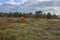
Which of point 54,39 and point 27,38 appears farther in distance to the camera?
point 54,39

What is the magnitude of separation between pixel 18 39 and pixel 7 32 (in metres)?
1.59

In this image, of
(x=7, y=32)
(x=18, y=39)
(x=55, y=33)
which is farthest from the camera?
(x=55, y=33)

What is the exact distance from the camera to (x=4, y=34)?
17312 mm

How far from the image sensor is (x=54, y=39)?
19.0 m

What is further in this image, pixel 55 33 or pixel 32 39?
pixel 55 33

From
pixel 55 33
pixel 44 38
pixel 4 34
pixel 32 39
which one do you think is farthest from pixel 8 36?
pixel 55 33

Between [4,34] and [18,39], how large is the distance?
1277 millimetres

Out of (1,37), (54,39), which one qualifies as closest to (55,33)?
(54,39)

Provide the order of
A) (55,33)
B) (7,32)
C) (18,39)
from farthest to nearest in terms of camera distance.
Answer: (55,33) → (7,32) → (18,39)

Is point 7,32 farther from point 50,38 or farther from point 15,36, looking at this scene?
point 50,38

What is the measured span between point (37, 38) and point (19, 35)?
4.63 ft

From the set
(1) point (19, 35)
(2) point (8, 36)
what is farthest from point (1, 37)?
(1) point (19, 35)

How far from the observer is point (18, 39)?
16688 millimetres

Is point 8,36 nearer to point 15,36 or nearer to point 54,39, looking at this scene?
point 15,36
